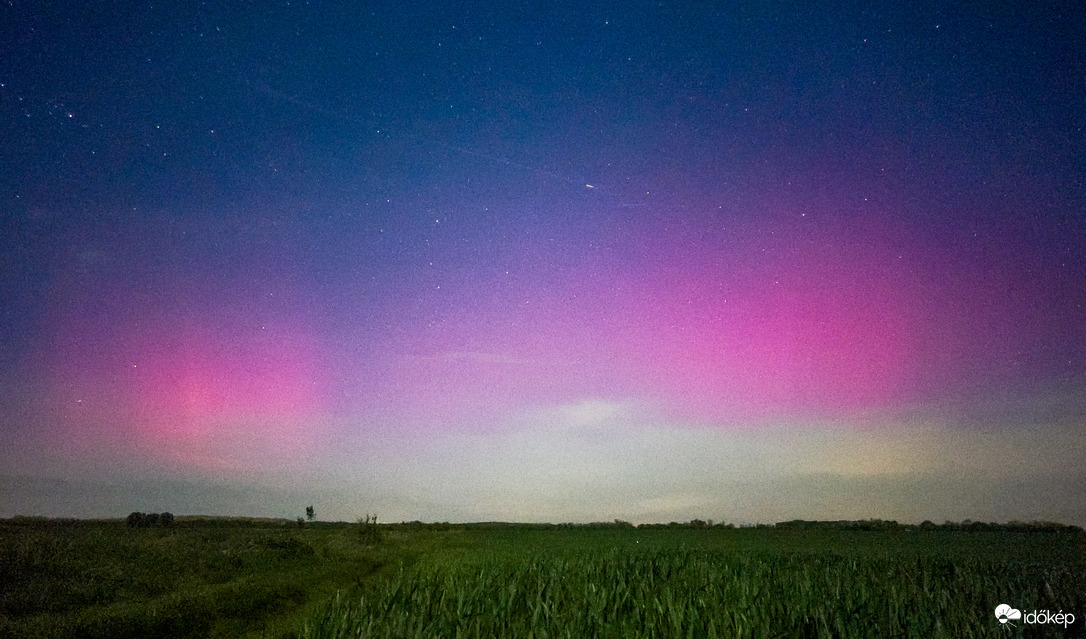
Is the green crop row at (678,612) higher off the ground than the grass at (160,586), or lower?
higher

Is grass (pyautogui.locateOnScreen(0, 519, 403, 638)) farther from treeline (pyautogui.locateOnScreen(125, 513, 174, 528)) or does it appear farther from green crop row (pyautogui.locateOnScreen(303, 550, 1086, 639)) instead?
treeline (pyautogui.locateOnScreen(125, 513, 174, 528))

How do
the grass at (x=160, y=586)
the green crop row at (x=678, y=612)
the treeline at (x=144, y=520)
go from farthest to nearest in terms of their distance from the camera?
the treeline at (x=144, y=520)
the grass at (x=160, y=586)
the green crop row at (x=678, y=612)

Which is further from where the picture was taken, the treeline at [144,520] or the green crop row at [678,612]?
the treeline at [144,520]

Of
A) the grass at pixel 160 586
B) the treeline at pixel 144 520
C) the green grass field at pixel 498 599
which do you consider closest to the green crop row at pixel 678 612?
the green grass field at pixel 498 599

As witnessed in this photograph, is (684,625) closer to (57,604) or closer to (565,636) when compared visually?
(565,636)

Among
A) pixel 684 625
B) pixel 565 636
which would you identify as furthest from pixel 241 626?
pixel 684 625

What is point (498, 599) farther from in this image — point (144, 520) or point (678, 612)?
point (144, 520)

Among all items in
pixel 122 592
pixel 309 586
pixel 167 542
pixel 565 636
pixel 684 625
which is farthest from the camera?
pixel 167 542

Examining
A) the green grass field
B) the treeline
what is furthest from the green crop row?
the treeline

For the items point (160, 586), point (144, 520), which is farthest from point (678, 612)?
point (144, 520)

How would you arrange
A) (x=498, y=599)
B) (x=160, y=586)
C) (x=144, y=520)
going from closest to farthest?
(x=498, y=599) < (x=160, y=586) < (x=144, y=520)

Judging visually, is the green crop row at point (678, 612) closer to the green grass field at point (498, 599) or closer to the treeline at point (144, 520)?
the green grass field at point (498, 599)

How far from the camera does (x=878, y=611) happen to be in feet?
31.7

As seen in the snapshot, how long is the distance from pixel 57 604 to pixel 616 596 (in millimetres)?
15416
